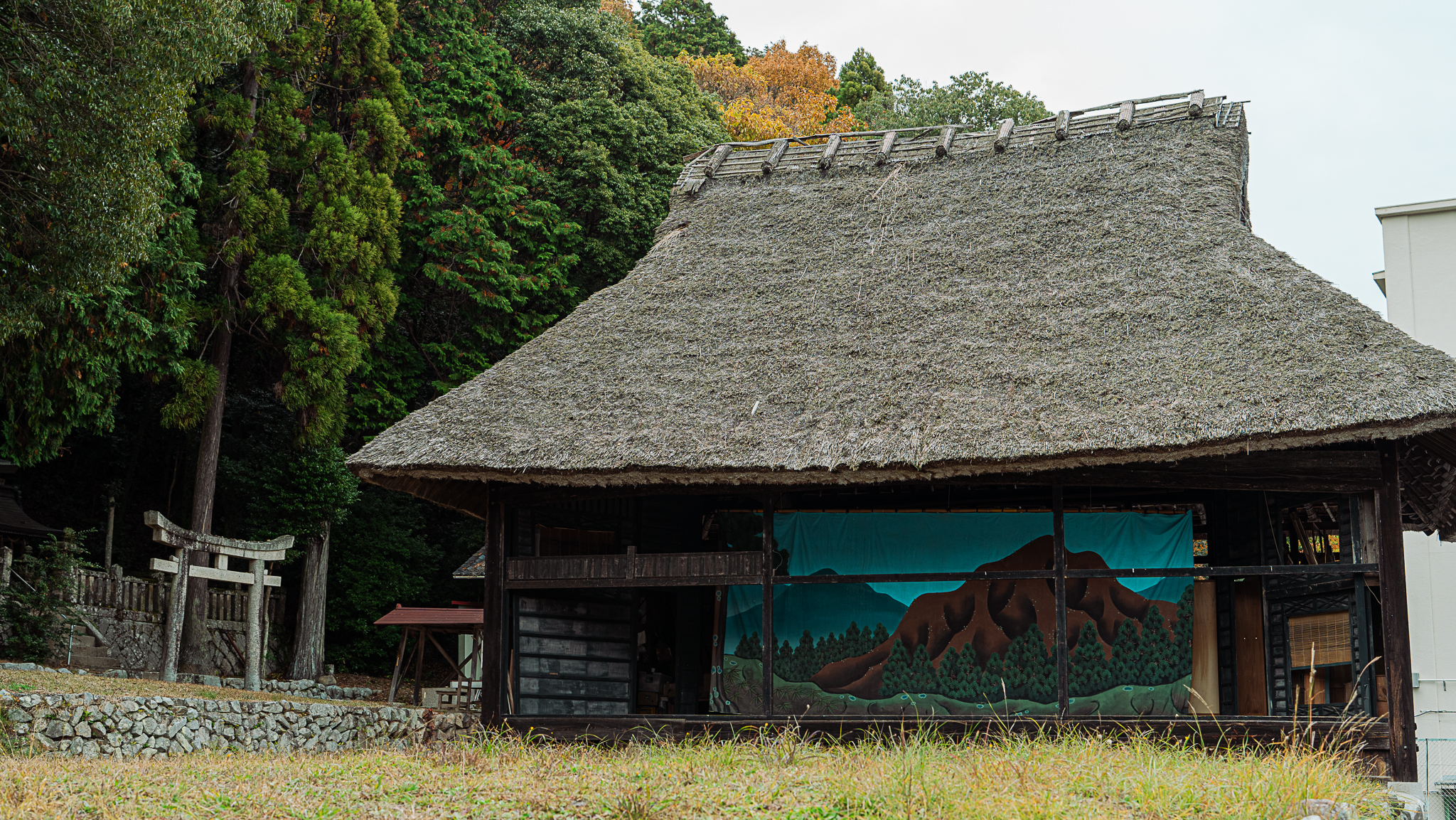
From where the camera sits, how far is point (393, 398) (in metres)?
20.5

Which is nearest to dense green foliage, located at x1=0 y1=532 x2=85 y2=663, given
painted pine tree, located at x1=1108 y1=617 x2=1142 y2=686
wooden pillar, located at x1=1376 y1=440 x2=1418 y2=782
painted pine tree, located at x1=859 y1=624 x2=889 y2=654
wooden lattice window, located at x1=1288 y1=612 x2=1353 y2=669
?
painted pine tree, located at x1=859 y1=624 x2=889 y2=654

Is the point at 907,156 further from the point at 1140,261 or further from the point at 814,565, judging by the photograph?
the point at 814,565

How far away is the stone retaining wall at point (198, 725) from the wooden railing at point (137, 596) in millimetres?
4681

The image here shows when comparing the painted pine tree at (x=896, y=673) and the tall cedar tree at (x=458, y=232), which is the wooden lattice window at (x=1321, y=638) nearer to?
the painted pine tree at (x=896, y=673)

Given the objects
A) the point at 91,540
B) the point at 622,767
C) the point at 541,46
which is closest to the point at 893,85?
the point at 541,46

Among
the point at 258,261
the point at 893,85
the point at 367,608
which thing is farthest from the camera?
the point at 893,85

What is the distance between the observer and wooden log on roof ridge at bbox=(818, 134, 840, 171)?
49.5 feet

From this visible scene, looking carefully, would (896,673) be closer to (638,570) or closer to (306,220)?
(638,570)

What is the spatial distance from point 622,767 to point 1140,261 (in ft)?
22.3

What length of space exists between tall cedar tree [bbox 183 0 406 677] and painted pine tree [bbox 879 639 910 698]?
10621 millimetres

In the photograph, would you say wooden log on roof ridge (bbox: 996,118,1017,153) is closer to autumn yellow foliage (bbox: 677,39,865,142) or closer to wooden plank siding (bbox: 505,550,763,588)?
wooden plank siding (bbox: 505,550,763,588)

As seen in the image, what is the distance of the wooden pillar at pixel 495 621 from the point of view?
36.7ft

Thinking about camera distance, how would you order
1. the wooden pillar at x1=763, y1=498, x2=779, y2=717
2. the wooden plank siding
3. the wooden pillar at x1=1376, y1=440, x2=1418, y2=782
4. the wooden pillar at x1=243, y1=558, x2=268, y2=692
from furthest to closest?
the wooden pillar at x1=243, y1=558, x2=268, y2=692 → the wooden plank siding → the wooden pillar at x1=763, y1=498, x2=779, y2=717 → the wooden pillar at x1=1376, y1=440, x2=1418, y2=782

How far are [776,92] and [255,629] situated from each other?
25.2 metres
